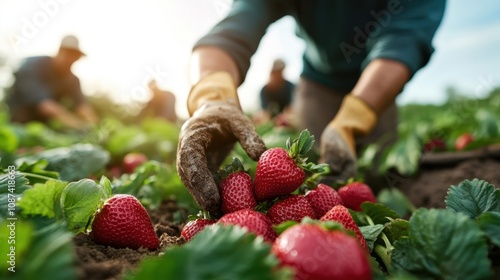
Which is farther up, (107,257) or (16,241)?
(16,241)

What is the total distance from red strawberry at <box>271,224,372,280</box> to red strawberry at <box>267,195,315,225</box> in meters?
0.32

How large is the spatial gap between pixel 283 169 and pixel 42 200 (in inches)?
25.7

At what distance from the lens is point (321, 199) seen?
4.32ft

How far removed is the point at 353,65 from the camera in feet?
10.4

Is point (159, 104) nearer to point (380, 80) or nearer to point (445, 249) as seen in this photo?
point (380, 80)

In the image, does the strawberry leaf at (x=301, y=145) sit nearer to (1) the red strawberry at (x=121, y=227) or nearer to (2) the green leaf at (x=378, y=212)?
(2) the green leaf at (x=378, y=212)

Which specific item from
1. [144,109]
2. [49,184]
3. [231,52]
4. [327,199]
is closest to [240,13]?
[231,52]

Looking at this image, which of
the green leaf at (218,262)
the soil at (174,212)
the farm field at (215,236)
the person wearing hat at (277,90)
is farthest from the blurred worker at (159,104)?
the green leaf at (218,262)

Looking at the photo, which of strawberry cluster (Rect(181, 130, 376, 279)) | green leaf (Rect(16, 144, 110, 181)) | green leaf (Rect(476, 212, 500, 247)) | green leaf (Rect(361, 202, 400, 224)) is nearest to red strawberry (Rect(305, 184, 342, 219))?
strawberry cluster (Rect(181, 130, 376, 279))

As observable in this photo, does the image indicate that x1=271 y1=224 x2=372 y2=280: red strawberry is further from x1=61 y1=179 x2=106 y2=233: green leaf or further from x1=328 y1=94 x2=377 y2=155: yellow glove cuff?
x1=328 y1=94 x2=377 y2=155: yellow glove cuff

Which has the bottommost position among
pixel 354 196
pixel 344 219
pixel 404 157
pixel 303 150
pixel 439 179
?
pixel 439 179

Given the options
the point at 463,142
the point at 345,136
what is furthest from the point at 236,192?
the point at 463,142

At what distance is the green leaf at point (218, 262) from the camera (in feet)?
2.24

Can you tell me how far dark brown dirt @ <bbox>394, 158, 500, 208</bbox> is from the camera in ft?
8.95
